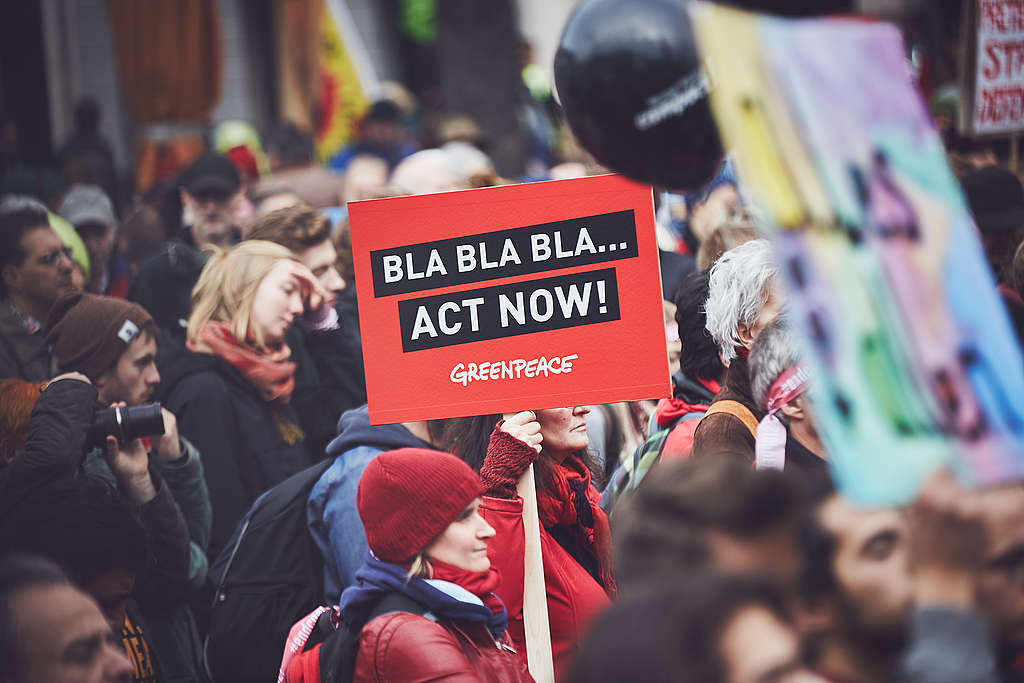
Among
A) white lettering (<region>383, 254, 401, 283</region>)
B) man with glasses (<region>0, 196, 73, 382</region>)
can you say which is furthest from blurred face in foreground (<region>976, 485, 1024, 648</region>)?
man with glasses (<region>0, 196, 73, 382</region>)

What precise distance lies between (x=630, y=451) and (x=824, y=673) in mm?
3067

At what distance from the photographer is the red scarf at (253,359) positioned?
4.68m

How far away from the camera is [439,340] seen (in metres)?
3.50

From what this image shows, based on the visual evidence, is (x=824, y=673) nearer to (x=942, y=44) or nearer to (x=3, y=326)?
(x=3, y=326)

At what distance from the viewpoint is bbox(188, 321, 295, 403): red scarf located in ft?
15.4

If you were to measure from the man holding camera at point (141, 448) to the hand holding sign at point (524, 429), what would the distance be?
1.14 meters

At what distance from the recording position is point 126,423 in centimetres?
390

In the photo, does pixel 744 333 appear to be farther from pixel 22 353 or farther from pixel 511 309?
pixel 22 353

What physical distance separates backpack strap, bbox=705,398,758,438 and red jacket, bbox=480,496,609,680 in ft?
2.02

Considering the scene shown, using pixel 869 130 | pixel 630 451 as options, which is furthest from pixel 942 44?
pixel 869 130

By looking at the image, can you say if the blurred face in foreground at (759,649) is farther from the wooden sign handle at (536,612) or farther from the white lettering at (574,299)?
the white lettering at (574,299)

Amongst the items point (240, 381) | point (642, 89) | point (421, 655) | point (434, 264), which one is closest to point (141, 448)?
point (240, 381)

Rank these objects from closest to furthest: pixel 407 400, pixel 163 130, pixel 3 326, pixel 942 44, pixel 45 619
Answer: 1. pixel 45 619
2. pixel 407 400
3. pixel 3 326
4. pixel 163 130
5. pixel 942 44

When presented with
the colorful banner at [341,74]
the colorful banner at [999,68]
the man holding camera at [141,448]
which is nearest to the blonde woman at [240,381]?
the man holding camera at [141,448]
